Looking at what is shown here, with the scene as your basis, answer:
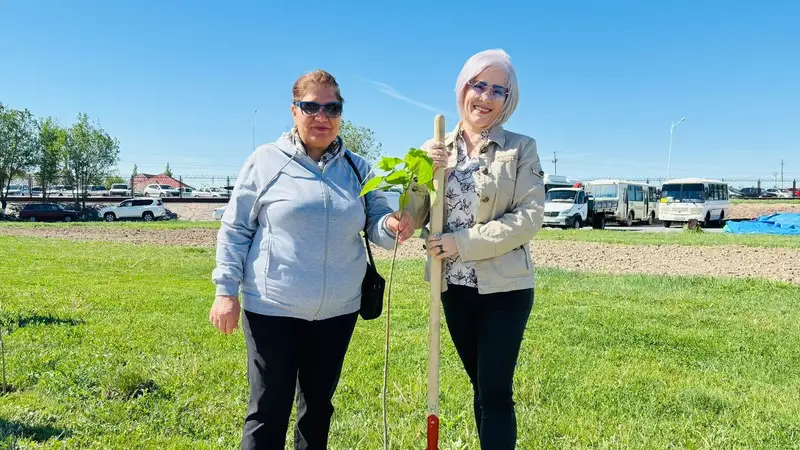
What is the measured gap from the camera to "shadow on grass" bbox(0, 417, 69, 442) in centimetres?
321

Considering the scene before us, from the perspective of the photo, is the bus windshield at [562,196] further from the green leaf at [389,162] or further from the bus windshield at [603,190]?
the green leaf at [389,162]

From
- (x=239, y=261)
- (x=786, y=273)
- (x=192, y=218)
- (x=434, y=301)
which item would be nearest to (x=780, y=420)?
(x=434, y=301)

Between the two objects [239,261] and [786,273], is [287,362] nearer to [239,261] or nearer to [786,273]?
[239,261]

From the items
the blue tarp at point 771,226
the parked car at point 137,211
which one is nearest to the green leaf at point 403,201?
the blue tarp at point 771,226

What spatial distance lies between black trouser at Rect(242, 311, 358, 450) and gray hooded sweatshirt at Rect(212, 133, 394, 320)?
0.21 ft

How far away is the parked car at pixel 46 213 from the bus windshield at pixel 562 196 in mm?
26094

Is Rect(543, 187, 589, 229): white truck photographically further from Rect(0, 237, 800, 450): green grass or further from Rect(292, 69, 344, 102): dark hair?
Rect(292, 69, 344, 102): dark hair

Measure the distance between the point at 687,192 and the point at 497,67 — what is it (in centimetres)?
3144

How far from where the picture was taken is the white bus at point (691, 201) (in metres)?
30.1

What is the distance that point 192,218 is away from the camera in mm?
36469

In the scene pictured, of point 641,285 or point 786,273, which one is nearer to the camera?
point 641,285

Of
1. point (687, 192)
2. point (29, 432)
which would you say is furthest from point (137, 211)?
point (29, 432)

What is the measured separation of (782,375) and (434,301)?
3673 millimetres

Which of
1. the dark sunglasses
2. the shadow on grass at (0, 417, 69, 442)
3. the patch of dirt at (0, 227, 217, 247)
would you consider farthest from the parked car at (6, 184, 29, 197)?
the dark sunglasses
